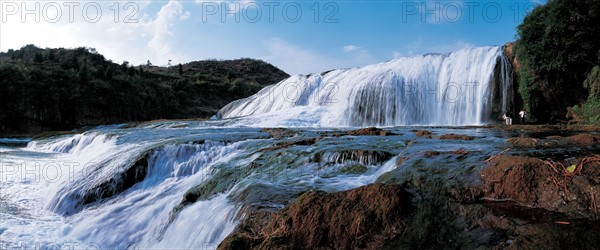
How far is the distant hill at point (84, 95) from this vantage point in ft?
99.4

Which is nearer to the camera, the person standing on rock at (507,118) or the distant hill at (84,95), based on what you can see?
the person standing on rock at (507,118)

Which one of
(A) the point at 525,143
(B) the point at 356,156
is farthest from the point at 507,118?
(B) the point at 356,156

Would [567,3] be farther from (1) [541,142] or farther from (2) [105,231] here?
(2) [105,231]

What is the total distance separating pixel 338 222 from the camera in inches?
142

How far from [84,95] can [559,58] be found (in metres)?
33.3

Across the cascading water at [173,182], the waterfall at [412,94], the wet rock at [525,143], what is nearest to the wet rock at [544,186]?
the cascading water at [173,182]

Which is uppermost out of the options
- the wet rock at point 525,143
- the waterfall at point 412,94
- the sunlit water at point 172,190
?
the waterfall at point 412,94

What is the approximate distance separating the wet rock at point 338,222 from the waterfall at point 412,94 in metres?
13.9

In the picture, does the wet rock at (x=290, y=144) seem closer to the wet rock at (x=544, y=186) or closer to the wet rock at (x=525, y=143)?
the wet rock at (x=525, y=143)

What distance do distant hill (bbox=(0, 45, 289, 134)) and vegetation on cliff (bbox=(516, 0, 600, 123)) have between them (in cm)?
3153

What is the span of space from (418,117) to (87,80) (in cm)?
2916

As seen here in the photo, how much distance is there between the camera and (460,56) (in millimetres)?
18578

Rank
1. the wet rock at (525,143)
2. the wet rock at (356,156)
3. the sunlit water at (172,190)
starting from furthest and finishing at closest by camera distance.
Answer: the wet rock at (525,143) < the wet rock at (356,156) < the sunlit water at (172,190)

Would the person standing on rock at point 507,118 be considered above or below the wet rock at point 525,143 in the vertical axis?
above
